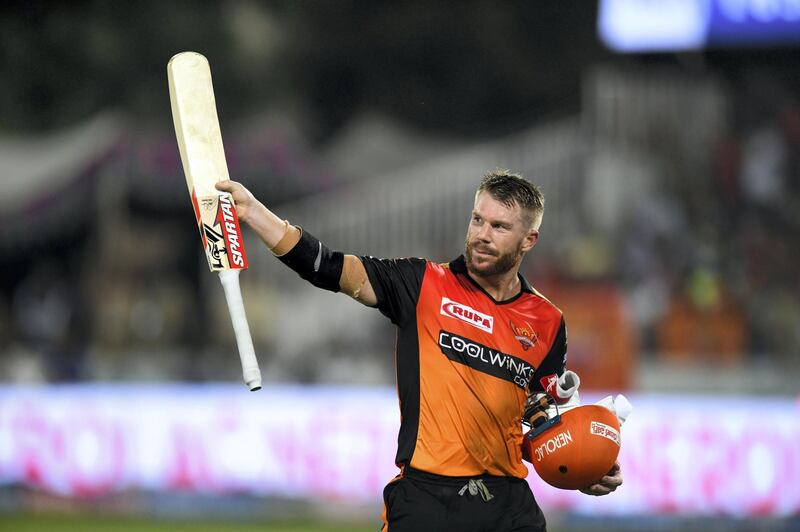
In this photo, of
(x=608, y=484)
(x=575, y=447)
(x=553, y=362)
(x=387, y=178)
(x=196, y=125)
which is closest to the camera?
(x=196, y=125)

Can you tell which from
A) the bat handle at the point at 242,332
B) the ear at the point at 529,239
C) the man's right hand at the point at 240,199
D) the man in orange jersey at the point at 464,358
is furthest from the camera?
the ear at the point at 529,239

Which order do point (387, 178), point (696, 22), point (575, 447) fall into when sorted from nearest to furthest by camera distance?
point (575, 447), point (696, 22), point (387, 178)

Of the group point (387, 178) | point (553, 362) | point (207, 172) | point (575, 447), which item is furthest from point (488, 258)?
point (387, 178)

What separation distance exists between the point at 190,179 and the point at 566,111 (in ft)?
37.0

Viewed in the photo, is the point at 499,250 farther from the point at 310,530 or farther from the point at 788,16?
the point at 788,16

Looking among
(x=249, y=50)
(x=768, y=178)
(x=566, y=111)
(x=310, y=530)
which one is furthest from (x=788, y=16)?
(x=310, y=530)

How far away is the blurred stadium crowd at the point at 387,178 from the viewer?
11633 mm

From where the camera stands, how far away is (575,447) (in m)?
4.39

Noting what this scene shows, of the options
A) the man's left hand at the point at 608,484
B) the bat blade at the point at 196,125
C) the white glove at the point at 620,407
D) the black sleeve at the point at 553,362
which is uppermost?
the bat blade at the point at 196,125

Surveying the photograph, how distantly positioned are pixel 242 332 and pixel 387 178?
1018cm

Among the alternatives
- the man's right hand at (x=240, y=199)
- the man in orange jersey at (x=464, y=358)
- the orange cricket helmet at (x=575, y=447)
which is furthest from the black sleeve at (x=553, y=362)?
the man's right hand at (x=240, y=199)

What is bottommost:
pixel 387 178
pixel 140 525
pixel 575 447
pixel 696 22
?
pixel 575 447

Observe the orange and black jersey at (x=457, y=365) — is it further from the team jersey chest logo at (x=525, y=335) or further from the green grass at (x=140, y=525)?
the green grass at (x=140, y=525)

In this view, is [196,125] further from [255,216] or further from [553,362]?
[553,362]
